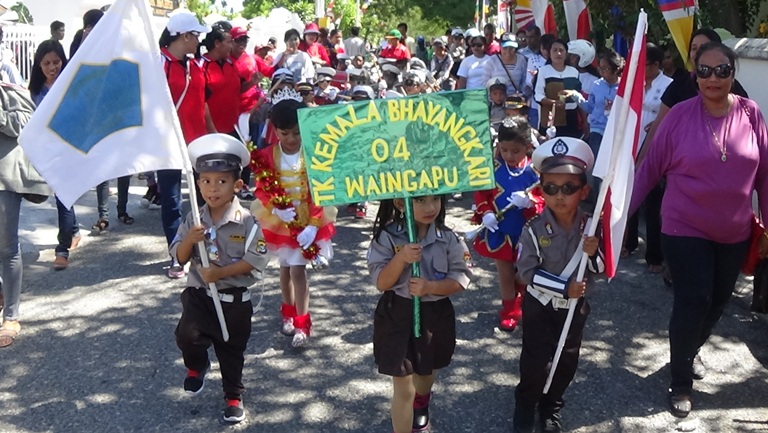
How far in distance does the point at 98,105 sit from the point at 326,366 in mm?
2096

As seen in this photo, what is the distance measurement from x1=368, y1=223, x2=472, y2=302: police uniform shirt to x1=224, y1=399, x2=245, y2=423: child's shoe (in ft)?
3.63

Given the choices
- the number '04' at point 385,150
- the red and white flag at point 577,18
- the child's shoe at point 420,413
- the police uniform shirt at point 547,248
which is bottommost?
the child's shoe at point 420,413

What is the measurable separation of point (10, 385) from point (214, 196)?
5.79 feet

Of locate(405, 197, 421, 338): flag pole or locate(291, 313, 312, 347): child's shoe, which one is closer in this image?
locate(405, 197, 421, 338): flag pole

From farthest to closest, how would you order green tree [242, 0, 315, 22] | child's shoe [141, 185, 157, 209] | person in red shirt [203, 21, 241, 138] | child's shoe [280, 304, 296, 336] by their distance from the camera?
green tree [242, 0, 315, 22], child's shoe [141, 185, 157, 209], person in red shirt [203, 21, 241, 138], child's shoe [280, 304, 296, 336]

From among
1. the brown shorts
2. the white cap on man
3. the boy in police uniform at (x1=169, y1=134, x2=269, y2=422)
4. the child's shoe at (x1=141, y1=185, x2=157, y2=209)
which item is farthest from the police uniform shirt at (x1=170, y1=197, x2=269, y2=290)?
the child's shoe at (x1=141, y1=185, x2=157, y2=209)

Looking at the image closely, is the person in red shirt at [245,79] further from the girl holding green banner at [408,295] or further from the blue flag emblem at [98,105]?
the girl holding green banner at [408,295]

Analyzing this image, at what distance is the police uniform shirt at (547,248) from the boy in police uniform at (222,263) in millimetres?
1299

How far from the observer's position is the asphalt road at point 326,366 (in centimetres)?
452

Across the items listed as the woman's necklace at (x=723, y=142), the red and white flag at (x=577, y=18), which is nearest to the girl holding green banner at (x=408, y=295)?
the woman's necklace at (x=723, y=142)

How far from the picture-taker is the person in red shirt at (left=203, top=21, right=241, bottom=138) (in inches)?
297

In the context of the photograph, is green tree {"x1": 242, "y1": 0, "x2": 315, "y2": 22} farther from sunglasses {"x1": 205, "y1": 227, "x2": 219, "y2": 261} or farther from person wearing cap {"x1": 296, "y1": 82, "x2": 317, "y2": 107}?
sunglasses {"x1": 205, "y1": 227, "x2": 219, "y2": 261}

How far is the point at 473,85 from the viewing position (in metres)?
11.1

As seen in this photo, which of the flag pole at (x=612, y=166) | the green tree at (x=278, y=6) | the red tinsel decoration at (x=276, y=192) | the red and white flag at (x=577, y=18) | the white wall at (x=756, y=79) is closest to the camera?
the flag pole at (x=612, y=166)
